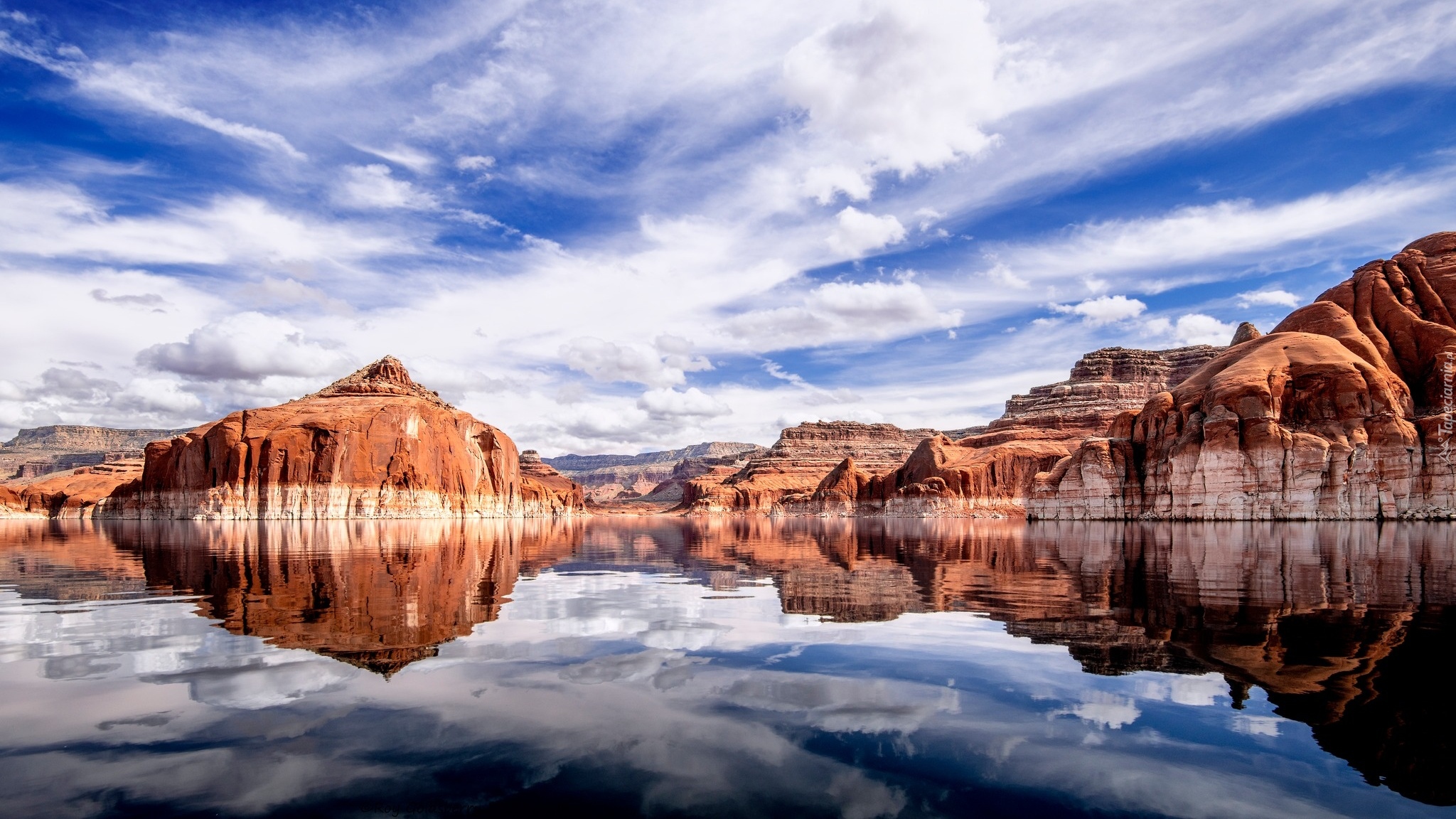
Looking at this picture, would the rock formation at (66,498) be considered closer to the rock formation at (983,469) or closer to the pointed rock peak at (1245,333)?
the rock formation at (983,469)

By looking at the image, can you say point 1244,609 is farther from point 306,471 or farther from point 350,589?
point 306,471

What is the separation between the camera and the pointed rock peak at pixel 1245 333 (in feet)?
371

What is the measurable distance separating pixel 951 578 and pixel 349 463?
122128mm

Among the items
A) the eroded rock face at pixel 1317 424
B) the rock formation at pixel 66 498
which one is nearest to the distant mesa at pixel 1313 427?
the eroded rock face at pixel 1317 424

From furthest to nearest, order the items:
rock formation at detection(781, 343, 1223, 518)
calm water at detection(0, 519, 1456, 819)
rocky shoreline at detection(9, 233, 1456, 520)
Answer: rock formation at detection(781, 343, 1223, 518), rocky shoreline at detection(9, 233, 1456, 520), calm water at detection(0, 519, 1456, 819)

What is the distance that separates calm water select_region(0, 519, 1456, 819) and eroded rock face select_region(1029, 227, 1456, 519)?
2684 inches

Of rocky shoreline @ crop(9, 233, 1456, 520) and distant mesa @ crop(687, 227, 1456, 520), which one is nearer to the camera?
distant mesa @ crop(687, 227, 1456, 520)

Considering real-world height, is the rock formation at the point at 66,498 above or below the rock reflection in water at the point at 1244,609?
below

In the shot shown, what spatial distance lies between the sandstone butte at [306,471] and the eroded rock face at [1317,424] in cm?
10860

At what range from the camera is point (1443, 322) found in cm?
9006

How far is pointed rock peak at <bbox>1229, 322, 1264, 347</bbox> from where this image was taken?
11294 cm

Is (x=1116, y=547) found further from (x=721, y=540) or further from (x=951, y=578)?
(x=721, y=540)

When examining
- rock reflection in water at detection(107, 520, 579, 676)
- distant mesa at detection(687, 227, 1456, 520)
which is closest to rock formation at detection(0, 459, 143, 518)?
rock reflection in water at detection(107, 520, 579, 676)

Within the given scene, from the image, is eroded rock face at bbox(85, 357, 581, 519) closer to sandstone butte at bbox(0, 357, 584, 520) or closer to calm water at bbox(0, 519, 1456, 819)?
sandstone butte at bbox(0, 357, 584, 520)
